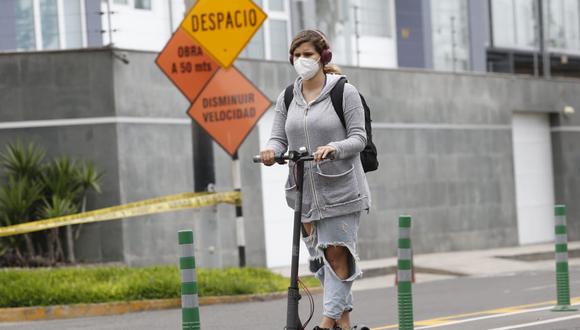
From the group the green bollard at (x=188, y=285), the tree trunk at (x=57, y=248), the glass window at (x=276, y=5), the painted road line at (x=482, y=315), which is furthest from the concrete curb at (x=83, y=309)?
the glass window at (x=276, y=5)

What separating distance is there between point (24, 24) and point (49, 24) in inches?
14.0

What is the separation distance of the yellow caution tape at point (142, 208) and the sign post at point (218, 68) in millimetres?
358

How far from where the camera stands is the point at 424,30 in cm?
2461

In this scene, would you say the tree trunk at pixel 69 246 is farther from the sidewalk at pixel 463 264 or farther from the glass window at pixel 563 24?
the glass window at pixel 563 24

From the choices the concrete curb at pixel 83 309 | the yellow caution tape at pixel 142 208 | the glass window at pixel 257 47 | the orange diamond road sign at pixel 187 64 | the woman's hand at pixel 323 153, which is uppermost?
the glass window at pixel 257 47

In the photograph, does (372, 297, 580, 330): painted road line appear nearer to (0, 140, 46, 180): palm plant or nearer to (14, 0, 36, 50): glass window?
(0, 140, 46, 180): palm plant

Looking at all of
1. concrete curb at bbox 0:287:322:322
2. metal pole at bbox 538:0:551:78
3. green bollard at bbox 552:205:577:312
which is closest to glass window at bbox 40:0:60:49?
concrete curb at bbox 0:287:322:322

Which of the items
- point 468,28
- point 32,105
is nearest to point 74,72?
point 32,105

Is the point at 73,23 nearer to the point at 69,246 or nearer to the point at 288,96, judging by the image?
the point at 69,246

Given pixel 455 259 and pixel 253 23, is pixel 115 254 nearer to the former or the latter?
pixel 253 23

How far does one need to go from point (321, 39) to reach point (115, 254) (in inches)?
466

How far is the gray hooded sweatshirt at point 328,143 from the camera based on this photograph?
24.1 ft

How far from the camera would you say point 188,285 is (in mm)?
7102

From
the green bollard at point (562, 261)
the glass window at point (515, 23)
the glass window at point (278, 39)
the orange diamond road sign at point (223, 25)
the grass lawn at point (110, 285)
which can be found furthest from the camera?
the glass window at point (515, 23)
